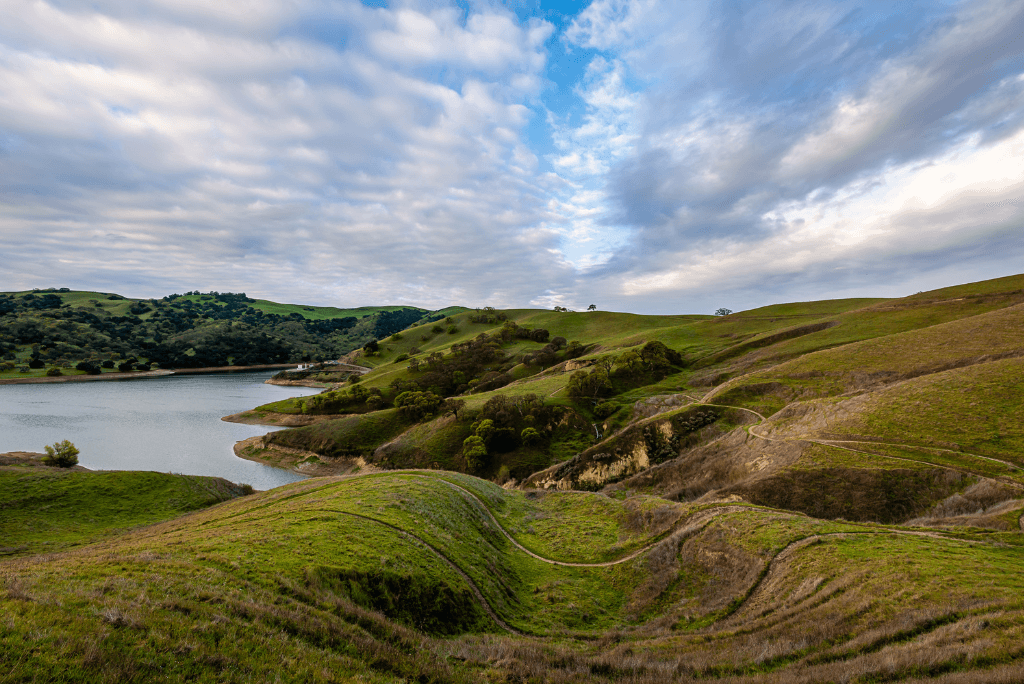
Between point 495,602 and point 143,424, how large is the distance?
10141cm

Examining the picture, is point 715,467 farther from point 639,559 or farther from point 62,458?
point 62,458

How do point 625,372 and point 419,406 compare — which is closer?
point 419,406

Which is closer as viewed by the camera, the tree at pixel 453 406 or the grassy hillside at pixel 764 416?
the grassy hillside at pixel 764 416

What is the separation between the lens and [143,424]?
81.8 meters

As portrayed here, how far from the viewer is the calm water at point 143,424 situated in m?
61.7

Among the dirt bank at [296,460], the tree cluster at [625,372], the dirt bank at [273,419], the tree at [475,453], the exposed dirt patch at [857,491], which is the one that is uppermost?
the tree cluster at [625,372]

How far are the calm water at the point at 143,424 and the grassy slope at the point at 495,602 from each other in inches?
1857

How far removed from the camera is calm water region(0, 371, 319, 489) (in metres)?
61.7

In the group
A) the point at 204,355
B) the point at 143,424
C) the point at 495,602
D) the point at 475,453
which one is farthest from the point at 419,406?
the point at 204,355

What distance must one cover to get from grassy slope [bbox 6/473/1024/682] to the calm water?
1857 inches

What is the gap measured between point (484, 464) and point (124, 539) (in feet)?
131

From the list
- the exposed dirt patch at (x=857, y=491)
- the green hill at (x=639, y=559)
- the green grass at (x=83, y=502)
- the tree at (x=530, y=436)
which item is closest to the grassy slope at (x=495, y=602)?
the green hill at (x=639, y=559)

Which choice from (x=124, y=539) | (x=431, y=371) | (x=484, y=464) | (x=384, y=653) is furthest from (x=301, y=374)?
(x=384, y=653)

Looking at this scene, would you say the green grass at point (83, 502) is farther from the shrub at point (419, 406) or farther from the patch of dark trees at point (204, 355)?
the patch of dark trees at point (204, 355)
